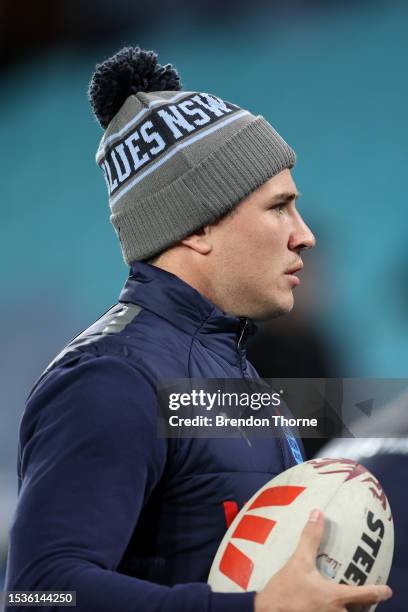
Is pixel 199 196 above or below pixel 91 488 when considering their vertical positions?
above

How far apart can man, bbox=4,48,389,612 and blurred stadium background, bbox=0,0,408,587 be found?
1.24 meters

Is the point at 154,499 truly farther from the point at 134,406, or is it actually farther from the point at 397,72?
the point at 397,72

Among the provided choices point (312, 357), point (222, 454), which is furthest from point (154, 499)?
point (312, 357)

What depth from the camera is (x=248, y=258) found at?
3.19 ft

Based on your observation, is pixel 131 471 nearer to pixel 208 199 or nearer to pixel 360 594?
pixel 360 594

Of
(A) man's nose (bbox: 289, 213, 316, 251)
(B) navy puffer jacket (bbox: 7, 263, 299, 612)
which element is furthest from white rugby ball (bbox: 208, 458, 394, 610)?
(A) man's nose (bbox: 289, 213, 316, 251)

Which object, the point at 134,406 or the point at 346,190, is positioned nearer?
the point at 134,406

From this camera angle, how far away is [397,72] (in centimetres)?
246

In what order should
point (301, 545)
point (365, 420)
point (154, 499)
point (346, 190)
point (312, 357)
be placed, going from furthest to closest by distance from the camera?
1. point (346, 190)
2. point (312, 357)
3. point (365, 420)
4. point (154, 499)
5. point (301, 545)

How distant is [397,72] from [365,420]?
50.9 inches

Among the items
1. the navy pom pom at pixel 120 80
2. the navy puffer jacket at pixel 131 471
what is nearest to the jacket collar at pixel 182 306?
the navy puffer jacket at pixel 131 471

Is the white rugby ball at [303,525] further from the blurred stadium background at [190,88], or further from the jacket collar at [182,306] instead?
the blurred stadium background at [190,88]

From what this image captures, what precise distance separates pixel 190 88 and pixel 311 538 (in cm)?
199

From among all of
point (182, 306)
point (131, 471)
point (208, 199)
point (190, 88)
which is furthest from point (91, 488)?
point (190, 88)
